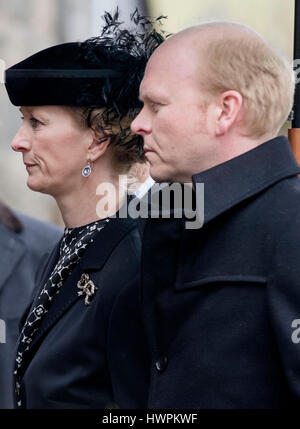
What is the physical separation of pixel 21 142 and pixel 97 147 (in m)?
0.19

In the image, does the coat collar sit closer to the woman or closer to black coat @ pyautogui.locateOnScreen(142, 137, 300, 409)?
black coat @ pyautogui.locateOnScreen(142, 137, 300, 409)

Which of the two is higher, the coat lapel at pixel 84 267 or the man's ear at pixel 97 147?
the man's ear at pixel 97 147

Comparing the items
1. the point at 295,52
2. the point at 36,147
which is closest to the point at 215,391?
the point at 36,147

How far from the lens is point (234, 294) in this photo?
153 centimetres

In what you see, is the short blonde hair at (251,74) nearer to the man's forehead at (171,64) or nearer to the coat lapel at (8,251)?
the man's forehead at (171,64)

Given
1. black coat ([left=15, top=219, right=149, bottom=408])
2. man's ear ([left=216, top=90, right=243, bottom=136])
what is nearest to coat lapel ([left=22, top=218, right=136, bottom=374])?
black coat ([left=15, top=219, right=149, bottom=408])

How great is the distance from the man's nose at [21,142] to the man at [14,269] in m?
0.14

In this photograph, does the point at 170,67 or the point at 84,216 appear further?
the point at 84,216

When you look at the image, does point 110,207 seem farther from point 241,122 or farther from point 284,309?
point 284,309

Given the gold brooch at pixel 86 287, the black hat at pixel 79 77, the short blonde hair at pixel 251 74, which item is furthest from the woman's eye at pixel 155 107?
the gold brooch at pixel 86 287

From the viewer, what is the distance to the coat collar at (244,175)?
61.5 inches

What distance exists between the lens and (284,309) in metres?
1.45

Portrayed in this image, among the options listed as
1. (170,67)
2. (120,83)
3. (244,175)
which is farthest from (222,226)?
(120,83)

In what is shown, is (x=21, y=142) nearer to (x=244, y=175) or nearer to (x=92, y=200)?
(x=92, y=200)
